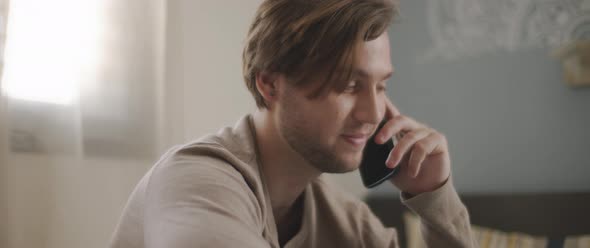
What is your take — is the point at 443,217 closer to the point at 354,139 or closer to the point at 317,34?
the point at 354,139

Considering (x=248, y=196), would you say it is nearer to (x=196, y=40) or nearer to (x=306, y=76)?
(x=306, y=76)

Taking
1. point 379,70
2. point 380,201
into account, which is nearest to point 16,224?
point 379,70

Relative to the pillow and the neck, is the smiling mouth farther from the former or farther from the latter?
the pillow

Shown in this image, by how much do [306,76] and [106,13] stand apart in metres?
0.53

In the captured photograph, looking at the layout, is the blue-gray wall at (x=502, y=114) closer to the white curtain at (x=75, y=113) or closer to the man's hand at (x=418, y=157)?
the man's hand at (x=418, y=157)

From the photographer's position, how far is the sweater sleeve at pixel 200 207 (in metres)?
0.57

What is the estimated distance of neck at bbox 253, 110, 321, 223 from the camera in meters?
0.96

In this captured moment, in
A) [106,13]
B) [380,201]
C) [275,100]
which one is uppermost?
[106,13]

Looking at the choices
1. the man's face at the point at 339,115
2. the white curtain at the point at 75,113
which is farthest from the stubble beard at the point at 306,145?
the white curtain at the point at 75,113

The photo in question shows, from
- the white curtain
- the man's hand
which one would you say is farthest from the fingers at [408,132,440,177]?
the white curtain

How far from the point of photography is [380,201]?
2277mm

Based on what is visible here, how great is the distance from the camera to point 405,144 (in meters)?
1.00

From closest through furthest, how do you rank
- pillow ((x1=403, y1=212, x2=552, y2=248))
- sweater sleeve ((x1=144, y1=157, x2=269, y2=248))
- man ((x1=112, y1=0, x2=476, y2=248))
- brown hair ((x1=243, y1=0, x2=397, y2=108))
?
sweater sleeve ((x1=144, y1=157, x2=269, y2=248)) < man ((x1=112, y1=0, x2=476, y2=248)) < brown hair ((x1=243, y1=0, x2=397, y2=108)) < pillow ((x1=403, y1=212, x2=552, y2=248))

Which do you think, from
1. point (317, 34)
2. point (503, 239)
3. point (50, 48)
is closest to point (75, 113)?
point (50, 48)
